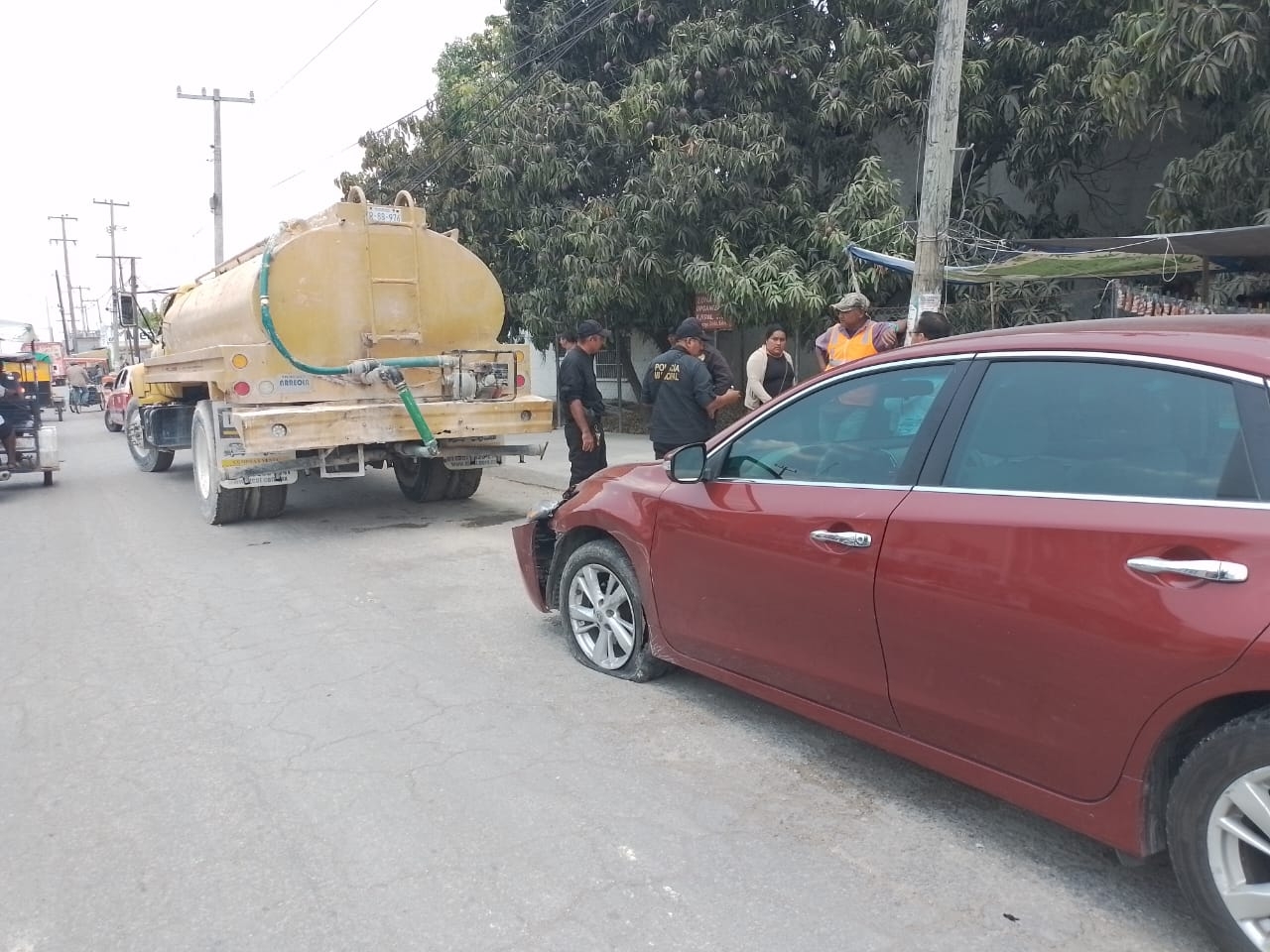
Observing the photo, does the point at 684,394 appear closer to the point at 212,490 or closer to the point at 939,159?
the point at 939,159

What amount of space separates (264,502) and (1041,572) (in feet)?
26.5

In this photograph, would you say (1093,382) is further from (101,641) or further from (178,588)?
(178,588)

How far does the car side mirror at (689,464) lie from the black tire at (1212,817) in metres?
2.04

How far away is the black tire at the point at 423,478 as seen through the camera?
9.81m

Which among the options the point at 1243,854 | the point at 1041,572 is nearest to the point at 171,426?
the point at 1041,572

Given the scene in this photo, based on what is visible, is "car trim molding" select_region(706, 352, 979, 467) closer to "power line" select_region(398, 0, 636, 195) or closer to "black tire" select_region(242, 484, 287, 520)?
"black tire" select_region(242, 484, 287, 520)

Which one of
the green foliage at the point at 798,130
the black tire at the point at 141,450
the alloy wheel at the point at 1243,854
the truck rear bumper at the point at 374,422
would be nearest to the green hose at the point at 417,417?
the truck rear bumper at the point at 374,422

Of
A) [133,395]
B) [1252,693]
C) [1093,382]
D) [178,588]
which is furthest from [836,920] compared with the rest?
[133,395]

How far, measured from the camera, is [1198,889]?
7.66ft

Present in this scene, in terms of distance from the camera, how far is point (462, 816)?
10.7 feet

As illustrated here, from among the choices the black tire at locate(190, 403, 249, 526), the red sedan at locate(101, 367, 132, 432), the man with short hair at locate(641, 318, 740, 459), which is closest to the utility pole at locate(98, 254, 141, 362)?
the red sedan at locate(101, 367, 132, 432)

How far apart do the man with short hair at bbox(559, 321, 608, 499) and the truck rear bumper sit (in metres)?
1.17

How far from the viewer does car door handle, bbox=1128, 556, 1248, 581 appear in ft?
7.25

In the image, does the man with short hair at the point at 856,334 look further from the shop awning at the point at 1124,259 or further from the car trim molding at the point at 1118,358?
the car trim molding at the point at 1118,358
